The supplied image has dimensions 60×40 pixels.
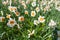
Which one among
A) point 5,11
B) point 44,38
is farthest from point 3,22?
point 44,38

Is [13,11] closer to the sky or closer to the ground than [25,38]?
closer to the sky

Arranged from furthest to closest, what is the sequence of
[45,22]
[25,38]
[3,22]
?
[45,22], [3,22], [25,38]

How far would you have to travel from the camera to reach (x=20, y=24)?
2.88m

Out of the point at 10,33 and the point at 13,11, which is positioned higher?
the point at 13,11

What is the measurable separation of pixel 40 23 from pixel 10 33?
0.47 metres

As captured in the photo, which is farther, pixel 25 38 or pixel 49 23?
pixel 49 23

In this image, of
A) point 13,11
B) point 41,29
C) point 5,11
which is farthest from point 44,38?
point 5,11

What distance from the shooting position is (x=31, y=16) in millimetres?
3129

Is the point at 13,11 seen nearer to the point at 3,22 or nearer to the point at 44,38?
the point at 3,22

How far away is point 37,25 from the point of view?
2.91 m

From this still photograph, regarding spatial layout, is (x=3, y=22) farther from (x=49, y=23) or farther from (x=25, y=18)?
(x=49, y=23)

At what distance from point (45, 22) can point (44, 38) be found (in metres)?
0.37

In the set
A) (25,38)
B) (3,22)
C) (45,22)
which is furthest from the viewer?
(45,22)

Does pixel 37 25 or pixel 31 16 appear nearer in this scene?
pixel 37 25
